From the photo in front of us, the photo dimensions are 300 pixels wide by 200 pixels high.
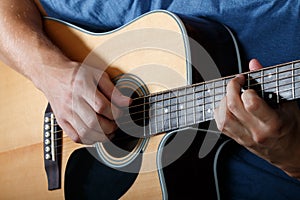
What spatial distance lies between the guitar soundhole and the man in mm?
25

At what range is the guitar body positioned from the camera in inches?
43.1

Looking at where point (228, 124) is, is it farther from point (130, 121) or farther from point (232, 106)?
point (130, 121)

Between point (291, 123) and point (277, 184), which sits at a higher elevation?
point (291, 123)

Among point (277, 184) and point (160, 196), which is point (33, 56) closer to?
point (160, 196)

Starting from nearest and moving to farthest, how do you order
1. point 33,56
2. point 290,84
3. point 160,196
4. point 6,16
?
point 290,84 → point 160,196 → point 33,56 → point 6,16

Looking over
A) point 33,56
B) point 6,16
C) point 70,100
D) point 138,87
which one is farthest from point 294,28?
point 6,16

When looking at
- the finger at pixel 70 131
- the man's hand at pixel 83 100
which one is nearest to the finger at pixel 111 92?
the man's hand at pixel 83 100

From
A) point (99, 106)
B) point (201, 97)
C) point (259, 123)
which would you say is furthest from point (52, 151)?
point (259, 123)

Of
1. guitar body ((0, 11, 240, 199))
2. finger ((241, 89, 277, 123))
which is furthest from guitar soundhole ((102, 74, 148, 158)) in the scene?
finger ((241, 89, 277, 123))

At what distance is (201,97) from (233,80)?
9cm

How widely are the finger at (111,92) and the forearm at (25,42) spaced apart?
0.47 feet

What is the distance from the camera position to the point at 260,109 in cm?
93

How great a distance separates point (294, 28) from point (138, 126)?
39cm

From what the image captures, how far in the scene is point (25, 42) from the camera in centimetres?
137
